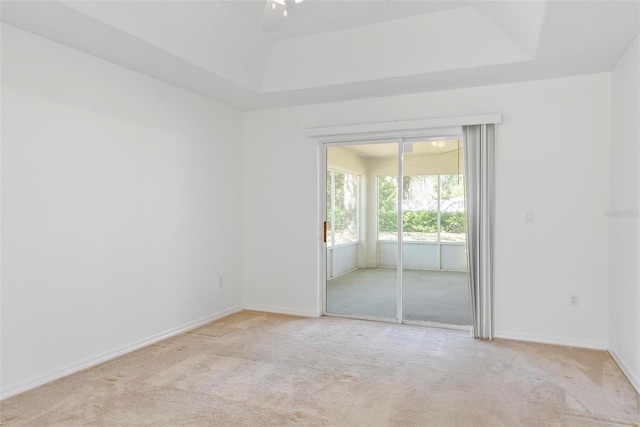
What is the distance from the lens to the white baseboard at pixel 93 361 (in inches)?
116

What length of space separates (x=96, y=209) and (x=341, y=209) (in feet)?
8.92

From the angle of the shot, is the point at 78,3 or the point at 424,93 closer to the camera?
the point at 78,3

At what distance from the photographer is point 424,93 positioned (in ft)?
14.9

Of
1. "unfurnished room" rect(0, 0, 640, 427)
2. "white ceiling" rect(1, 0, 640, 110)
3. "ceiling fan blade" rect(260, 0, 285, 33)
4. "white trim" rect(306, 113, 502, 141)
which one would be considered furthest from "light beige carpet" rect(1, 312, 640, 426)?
"white ceiling" rect(1, 0, 640, 110)

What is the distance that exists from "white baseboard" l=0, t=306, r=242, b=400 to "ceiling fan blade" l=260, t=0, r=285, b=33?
2.91 meters

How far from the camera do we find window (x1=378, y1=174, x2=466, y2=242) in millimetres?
4551

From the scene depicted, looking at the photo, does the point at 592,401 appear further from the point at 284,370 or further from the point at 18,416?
the point at 18,416

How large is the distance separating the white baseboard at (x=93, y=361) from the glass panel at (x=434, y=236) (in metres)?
2.35

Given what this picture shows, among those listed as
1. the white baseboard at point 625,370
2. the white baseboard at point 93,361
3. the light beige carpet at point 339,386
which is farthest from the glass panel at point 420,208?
the white baseboard at point 93,361

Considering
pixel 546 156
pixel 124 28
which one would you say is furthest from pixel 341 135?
pixel 124 28

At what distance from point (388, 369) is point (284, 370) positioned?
2.73 feet

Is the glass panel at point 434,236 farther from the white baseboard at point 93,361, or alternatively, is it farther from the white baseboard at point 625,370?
the white baseboard at point 93,361

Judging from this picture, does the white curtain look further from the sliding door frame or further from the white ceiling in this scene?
the white ceiling

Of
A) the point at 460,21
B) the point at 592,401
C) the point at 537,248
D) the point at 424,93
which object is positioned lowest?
the point at 592,401
